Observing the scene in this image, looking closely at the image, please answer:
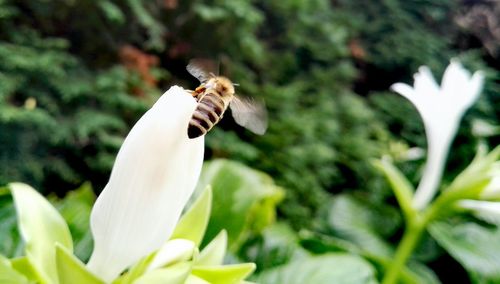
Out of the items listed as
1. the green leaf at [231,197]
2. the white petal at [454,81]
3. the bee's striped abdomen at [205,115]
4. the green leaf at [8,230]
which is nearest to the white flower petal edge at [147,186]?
the bee's striped abdomen at [205,115]

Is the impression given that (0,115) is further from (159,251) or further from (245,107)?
(159,251)

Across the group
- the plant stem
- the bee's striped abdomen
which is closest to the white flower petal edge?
the bee's striped abdomen

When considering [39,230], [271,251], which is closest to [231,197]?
[271,251]

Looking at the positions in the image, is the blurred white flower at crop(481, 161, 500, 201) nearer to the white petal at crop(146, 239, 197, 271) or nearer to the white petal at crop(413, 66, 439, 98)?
the white petal at crop(413, 66, 439, 98)

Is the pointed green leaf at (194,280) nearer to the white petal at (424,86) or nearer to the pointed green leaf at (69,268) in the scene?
the pointed green leaf at (69,268)

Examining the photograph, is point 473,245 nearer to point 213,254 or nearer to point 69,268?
point 213,254

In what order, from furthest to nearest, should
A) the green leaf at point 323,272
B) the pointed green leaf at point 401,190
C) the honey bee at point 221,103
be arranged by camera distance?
1. the pointed green leaf at point 401,190
2. the green leaf at point 323,272
3. the honey bee at point 221,103

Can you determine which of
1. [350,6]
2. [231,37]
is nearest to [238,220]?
[231,37]
